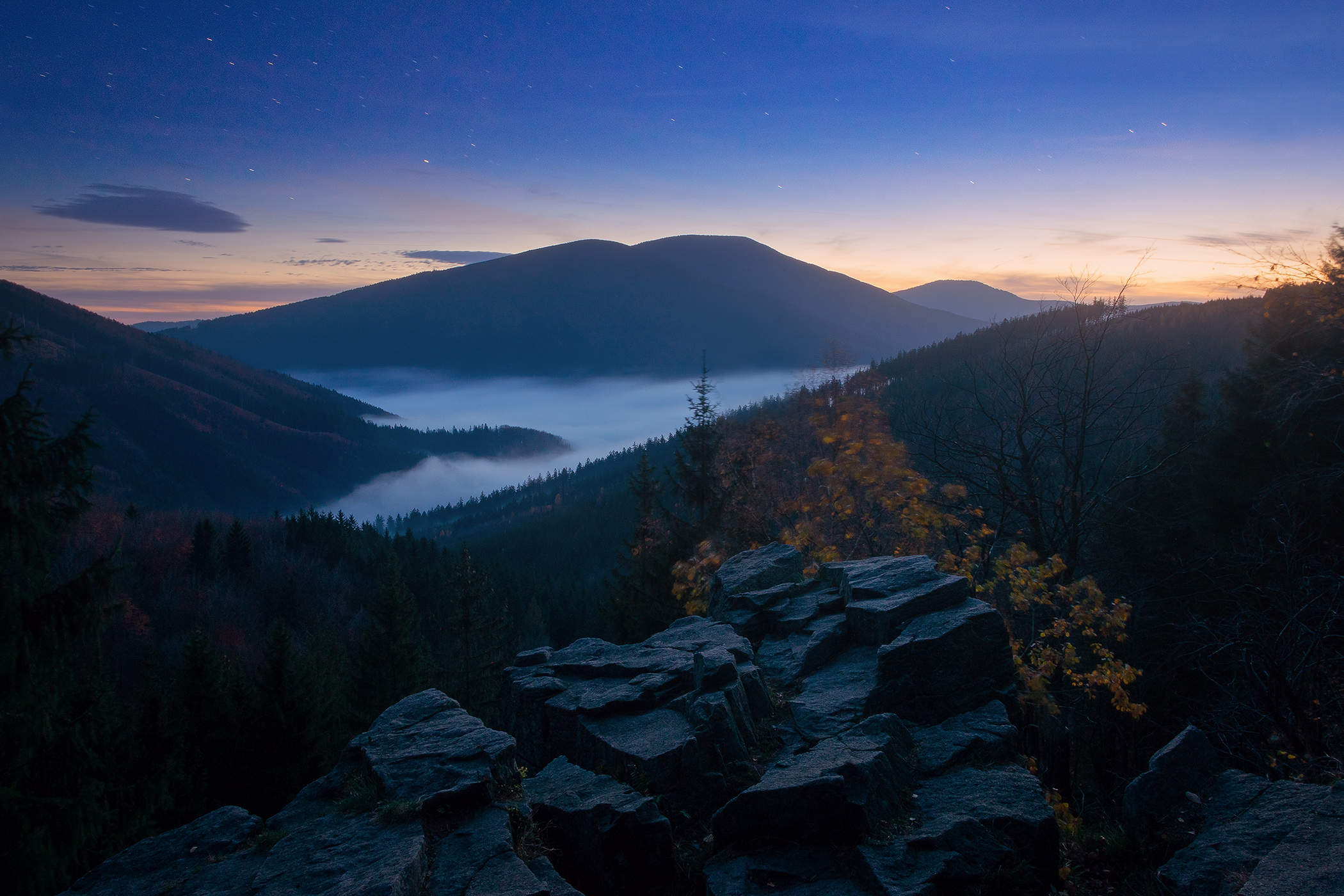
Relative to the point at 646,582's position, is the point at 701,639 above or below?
above

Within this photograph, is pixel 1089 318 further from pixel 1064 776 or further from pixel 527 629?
pixel 527 629

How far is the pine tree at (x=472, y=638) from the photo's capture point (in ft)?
112

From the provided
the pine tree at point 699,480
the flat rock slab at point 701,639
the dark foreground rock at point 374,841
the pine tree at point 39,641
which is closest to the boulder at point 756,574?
the flat rock slab at point 701,639

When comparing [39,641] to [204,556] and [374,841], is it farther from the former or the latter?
[204,556]

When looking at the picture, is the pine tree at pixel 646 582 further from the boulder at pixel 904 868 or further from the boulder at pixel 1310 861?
the boulder at pixel 1310 861

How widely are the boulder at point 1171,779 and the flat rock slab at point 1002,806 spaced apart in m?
1.26

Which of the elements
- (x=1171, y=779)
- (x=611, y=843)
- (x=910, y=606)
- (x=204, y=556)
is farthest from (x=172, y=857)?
(x=204, y=556)

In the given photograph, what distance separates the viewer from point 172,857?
7.12 metres

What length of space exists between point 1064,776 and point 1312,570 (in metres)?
11.5

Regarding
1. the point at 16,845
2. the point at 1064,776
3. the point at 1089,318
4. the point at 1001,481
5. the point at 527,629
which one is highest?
the point at 1089,318

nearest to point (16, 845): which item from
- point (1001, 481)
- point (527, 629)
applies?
point (1001, 481)

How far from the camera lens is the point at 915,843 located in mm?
6277

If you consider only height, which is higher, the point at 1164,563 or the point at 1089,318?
the point at 1089,318

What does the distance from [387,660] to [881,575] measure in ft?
110
